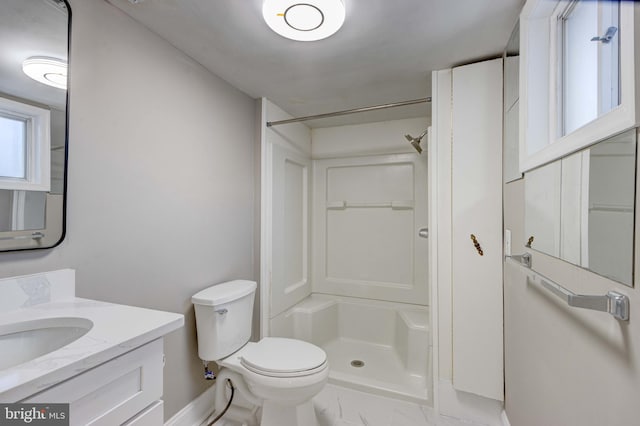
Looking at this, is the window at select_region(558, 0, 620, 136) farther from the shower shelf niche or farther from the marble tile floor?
the marble tile floor

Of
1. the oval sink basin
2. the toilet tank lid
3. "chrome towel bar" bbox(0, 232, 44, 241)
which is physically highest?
"chrome towel bar" bbox(0, 232, 44, 241)

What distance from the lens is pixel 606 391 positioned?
68 cm

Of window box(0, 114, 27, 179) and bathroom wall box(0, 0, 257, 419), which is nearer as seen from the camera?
window box(0, 114, 27, 179)

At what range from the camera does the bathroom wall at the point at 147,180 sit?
1.10 meters

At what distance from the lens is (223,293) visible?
1591 mm

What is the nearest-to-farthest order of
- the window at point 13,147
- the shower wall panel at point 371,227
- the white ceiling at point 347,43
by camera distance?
the window at point 13,147
the white ceiling at point 347,43
the shower wall panel at point 371,227

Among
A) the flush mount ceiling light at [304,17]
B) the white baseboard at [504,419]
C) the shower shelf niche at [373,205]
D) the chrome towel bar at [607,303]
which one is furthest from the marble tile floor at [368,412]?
the flush mount ceiling light at [304,17]

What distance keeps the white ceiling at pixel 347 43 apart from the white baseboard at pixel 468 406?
1.93m

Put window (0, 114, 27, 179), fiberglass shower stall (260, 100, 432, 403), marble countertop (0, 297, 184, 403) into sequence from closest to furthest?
1. marble countertop (0, 297, 184, 403)
2. window (0, 114, 27, 179)
3. fiberglass shower stall (260, 100, 432, 403)

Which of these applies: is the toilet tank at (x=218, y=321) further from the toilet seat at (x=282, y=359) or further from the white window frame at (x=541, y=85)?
the white window frame at (x=541, y=85)

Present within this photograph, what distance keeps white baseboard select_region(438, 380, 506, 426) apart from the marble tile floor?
38 millimetres

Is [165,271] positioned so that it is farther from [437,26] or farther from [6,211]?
[437,26]

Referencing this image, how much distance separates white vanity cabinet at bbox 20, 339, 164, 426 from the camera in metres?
0.58

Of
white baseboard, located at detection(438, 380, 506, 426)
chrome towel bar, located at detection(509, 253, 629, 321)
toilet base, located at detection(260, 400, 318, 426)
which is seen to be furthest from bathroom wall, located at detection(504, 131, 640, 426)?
toilet base, located at detection(260, 400, 318, 426)
